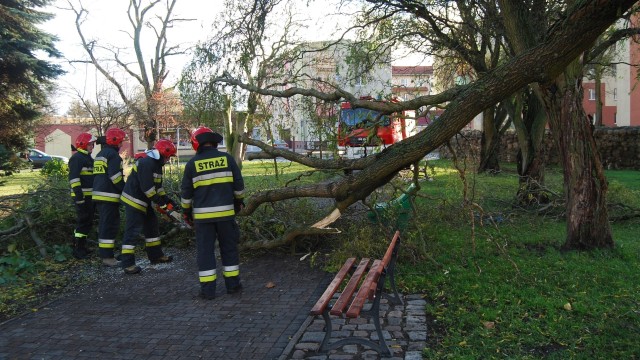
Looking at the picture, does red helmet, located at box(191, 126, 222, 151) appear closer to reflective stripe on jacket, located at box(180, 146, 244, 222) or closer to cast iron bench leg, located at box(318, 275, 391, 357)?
reflective stripe on jacket, located at box(180, 146, 244, 222)

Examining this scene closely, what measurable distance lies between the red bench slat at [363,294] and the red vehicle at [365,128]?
2.98 m

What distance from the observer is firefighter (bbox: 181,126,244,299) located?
18.8 ft

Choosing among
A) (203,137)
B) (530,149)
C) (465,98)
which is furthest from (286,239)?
(530,149)

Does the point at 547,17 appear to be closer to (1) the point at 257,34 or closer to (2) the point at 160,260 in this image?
(1) the point at 257,34

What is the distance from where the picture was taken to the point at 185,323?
4.98m

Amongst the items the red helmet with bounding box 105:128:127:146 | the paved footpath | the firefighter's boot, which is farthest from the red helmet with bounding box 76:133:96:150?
the paved footpath

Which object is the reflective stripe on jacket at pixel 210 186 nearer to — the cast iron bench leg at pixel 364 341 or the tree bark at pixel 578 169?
the cast iron bench leg at pixel 364 341

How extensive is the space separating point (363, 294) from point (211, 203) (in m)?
2.41

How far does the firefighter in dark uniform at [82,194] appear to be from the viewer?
7719 mm

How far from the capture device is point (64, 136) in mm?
49844

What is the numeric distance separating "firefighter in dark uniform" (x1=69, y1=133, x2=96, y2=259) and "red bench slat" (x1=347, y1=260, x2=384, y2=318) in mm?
4987

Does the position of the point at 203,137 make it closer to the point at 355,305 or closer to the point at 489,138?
the point at 355,305

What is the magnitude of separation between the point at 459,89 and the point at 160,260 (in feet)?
14.9

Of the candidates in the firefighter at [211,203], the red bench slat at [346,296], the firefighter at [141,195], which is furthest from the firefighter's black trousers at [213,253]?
the red bench slat at [346,296]
